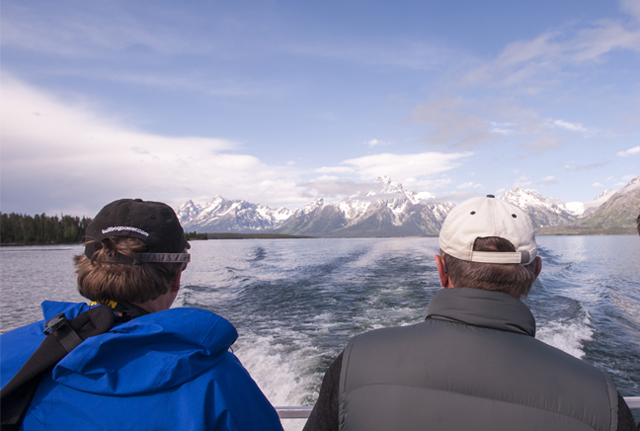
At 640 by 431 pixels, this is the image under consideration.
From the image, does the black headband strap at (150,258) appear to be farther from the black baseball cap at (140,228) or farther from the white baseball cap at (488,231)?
the white baseball cap at (488,231)

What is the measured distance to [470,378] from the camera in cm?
154

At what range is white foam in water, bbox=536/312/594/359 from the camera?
10.7m

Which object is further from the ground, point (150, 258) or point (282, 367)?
point (150, 258)

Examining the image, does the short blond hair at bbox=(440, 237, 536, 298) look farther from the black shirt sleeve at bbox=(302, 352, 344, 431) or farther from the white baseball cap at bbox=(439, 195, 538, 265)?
the black shirt sleeve at bbox=(302, 352, 344, 431)

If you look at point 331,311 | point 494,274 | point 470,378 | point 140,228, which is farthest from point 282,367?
point 470,378

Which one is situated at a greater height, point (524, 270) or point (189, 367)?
point (524, 270)

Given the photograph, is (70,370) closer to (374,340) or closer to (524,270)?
(374,340)

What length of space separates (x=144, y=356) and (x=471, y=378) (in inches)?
56.5

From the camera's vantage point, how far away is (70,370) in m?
1.44

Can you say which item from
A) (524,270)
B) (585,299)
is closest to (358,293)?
(585,299)

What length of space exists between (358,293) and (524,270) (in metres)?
17.2

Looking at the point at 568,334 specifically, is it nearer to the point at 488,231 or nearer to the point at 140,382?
the point at 488,231

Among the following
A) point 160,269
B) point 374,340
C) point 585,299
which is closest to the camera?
point 374,340

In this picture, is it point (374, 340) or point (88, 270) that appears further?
point (88, 270)
